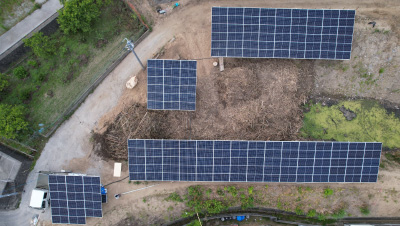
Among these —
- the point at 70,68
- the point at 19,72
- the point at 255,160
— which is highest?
the point at 70,68

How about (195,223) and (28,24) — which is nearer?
(195,223)

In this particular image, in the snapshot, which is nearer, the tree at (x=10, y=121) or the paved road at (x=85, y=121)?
the tree at (x=10, y=121)

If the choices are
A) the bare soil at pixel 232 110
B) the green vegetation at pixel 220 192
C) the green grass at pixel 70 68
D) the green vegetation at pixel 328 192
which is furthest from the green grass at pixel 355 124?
the green grass at pixel 70 68

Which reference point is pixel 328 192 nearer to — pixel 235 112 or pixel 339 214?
pixel 339 214

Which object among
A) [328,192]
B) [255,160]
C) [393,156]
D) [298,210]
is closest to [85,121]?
[255,160]

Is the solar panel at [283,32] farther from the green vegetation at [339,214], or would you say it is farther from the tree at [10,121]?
the tree at [10,121]

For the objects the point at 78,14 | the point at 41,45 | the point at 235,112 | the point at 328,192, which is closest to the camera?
the point at 78,14

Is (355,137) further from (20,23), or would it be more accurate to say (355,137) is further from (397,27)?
(20,23)
